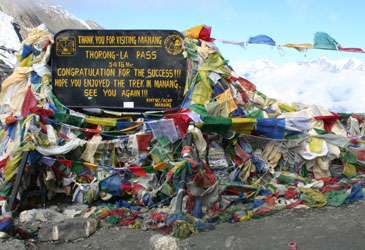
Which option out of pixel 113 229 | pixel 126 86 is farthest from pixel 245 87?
pixel 113 229

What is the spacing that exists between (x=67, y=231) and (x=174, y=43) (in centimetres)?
375

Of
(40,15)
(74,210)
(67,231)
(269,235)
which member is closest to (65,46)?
(74,210)

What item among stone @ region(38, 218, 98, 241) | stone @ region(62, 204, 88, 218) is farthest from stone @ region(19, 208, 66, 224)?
stone @ region(38, 218, 98, 241)

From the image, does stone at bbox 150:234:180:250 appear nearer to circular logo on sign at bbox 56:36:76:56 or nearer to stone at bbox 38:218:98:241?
stone at bbox 38:218:98:241

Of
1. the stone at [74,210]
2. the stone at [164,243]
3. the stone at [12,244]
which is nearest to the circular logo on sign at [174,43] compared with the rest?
the stone at [74,210]

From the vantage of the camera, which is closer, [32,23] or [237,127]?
[237,127]

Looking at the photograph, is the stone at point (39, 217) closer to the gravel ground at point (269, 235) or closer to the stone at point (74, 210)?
the stone at point (74, 210)

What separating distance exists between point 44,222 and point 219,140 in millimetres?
3262

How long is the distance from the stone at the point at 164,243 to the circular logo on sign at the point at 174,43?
12.0ft

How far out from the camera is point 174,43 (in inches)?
396

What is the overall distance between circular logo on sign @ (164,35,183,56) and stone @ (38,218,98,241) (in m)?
3.42

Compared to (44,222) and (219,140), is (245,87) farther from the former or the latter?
(44,222)

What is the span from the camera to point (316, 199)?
8867mm

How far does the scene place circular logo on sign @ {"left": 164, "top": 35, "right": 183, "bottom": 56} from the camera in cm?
1006
